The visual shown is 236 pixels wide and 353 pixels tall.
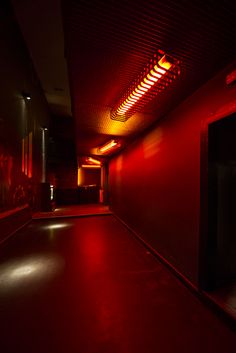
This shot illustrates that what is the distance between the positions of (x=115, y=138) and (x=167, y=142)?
6.18ft

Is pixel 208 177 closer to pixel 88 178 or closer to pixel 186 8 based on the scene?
pixel 186 8

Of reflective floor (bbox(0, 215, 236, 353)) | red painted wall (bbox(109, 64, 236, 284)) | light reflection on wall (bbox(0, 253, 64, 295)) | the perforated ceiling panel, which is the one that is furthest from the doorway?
light reflection on wall (bbox(0, 253, 64, 295))

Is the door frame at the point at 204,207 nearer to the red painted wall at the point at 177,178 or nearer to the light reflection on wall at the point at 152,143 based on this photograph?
the red painted wall at the point at 177,178

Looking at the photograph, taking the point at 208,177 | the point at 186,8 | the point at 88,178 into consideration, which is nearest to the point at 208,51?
the point at 186,8

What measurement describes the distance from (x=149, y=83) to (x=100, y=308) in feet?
8.38

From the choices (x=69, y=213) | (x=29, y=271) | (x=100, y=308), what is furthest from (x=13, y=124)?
(x=100, y=308)

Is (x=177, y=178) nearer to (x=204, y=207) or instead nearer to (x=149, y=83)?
(x=204, y=207)

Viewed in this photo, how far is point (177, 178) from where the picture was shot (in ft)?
7.52

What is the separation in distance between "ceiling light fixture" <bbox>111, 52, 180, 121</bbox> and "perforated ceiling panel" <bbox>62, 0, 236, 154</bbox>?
2.6 inches

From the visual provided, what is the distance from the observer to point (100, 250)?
10.2 feet

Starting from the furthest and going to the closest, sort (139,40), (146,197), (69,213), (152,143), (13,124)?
(69,213)
(13,124)
(146,197)
(152,143)
(139,40)

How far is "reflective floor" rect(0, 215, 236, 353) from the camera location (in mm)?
1284

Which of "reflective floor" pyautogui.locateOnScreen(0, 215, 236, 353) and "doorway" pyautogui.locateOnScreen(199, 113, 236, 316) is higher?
"doorway" pyautogui.locateOnScreen(199, 113, 236, 316)

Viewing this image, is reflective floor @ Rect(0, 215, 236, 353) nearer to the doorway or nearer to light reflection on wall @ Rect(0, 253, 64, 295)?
light reflection on wall @ Rect(0, 253, 64, 295)
